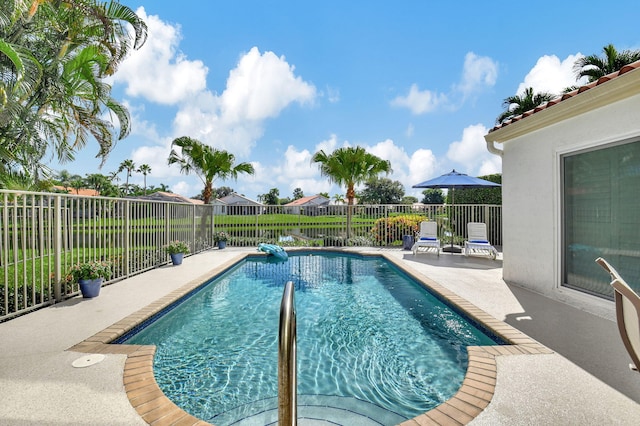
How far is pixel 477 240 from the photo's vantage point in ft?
36.1

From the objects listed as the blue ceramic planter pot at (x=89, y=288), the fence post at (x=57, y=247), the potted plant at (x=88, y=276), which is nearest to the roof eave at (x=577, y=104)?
the potted plant at (x=88, y=276)

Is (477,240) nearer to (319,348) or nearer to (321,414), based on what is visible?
(319,348)

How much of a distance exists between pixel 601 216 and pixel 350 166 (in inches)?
448

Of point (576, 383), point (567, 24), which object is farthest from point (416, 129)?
point (576, 383)

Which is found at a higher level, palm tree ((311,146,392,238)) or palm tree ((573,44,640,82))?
palm tree ((573,44,640,82))

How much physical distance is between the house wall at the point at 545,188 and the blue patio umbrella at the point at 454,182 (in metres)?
4.74

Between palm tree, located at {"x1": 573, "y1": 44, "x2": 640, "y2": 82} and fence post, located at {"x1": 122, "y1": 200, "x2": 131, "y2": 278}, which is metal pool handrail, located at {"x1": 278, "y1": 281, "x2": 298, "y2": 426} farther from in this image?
palm tree, located at {"x1": 573, "y1": 44, "x2": 640, "y2": 82}

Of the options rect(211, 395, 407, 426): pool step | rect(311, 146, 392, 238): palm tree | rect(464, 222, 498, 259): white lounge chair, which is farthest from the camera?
rect(311, 146, 392, 238): palm tree

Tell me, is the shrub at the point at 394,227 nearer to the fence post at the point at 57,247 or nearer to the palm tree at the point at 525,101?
the palm tree at the point at 525,101

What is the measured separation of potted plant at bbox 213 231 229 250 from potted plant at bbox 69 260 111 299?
25.6ft

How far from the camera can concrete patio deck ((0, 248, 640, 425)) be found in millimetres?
2352

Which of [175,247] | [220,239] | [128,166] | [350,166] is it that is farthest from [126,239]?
[128,166]

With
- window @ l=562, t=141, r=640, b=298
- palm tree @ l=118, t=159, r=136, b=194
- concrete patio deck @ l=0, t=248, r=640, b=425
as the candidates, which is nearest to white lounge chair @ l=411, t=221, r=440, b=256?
concrete patio deck @ l=0, t=248, r=640, b=425

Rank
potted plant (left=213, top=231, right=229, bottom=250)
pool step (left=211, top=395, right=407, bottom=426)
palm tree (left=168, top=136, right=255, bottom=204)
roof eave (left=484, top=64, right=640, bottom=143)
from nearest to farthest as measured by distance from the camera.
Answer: pool step (left=211, top=395, right=407, bottom=426), roof eave (left=484, top=64, right=640, bottom=143), potted plant (left=213, top=231, right=229, bottom=250), palm tree (left=168, top=136, right=255, bottom=204)
